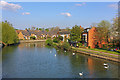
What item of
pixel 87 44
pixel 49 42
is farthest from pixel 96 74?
pixel 49 42

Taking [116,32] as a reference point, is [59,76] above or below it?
below

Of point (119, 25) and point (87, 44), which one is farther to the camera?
point (87, 44)

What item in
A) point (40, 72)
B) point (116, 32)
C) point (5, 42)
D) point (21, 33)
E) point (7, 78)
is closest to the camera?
point (7, 78)

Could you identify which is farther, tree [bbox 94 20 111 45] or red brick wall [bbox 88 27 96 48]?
red brick wall [bbox 88 27 96 48]

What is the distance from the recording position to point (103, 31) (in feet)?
174

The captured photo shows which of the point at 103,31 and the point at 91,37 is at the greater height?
the point at 103,31

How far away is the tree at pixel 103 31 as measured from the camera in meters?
52.8

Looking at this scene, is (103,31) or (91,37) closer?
(103,31)

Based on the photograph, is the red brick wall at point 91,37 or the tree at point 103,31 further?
the red brick wall at point 91,37

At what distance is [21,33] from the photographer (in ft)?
466

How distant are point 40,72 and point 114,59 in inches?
793

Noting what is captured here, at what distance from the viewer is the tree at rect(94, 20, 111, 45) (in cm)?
5284

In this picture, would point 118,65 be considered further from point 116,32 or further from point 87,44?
point 87,44

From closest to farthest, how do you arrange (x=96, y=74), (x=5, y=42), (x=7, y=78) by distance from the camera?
(x=7, y=78), (x=96, y=74), (x=5, y=42)
